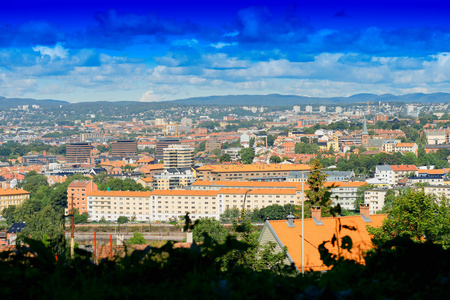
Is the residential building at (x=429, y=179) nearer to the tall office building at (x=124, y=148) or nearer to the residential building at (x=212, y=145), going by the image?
the residential building at (x=212, y=145)

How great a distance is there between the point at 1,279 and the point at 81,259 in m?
0.43

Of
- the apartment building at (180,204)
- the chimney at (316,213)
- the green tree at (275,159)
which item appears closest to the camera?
the chimney at (316,213)

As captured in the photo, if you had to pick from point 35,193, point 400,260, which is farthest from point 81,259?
point 35,193

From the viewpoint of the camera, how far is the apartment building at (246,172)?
5378 centimetres

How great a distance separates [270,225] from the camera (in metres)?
9.16

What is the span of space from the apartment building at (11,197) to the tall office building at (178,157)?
18394 mm

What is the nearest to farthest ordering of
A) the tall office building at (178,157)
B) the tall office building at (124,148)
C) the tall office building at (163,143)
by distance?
the tall office building at (178,157)
the tall office building at (163,143)
the tall office building at (124,148)

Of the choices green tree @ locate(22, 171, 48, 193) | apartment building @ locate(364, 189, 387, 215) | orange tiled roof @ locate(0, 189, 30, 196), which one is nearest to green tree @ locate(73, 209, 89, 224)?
orange tiled roof @ locate(0, 189, 30, 196)

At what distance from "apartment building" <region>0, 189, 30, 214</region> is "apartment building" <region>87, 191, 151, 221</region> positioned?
644cm

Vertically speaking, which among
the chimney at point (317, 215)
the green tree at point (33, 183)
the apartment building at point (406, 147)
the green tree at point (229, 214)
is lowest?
the green tree at point (229, 214)

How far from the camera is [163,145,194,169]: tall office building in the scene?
62.4m

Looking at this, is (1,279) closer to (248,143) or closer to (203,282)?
(203,282)

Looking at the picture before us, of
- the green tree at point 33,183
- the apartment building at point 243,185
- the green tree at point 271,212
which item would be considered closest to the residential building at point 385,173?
the apartment building at point 243,185

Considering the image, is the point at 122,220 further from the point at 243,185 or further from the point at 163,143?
the point at 163,143
